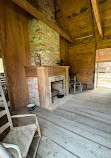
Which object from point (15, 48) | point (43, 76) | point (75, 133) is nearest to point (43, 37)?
point (15, 48)

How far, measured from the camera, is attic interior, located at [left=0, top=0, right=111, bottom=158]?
118cm

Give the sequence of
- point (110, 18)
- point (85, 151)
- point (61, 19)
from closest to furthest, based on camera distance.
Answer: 1. point (85, 151)
2. point (110, 18)
3. point (61, 19)

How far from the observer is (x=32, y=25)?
98.7 inches

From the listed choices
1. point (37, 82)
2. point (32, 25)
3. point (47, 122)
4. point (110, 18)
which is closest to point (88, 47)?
point (110, 18)

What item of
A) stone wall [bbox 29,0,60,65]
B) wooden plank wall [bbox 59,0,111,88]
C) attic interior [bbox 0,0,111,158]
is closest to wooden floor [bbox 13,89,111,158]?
attic interior [bbox 0,0,111,158]

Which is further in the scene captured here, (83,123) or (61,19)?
(61,19)

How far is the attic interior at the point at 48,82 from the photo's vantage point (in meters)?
1.18

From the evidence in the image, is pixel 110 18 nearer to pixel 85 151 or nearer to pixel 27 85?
pixel 27 85

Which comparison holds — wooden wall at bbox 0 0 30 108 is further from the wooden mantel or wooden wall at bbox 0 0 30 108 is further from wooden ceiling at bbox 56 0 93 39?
wooden ceiling at bbox 56 0 93 39

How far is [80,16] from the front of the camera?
10.9 ft

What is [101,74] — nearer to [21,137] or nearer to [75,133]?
[75,133]

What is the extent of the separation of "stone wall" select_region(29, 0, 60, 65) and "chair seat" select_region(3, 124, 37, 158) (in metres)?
1.95

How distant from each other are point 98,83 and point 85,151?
13.9 ft

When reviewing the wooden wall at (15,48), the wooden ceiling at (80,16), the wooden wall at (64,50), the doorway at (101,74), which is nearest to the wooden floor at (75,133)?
the wooden wall at (15,48)
